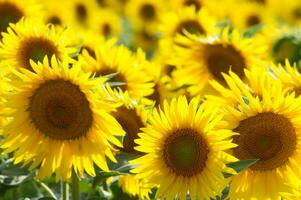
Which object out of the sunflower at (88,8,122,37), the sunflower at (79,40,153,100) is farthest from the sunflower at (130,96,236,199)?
the sunflower at (88,8,122,37)

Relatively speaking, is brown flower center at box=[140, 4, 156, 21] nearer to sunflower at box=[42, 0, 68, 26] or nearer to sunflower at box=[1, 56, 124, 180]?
sunflower at box=[42, 0, 68, 26]

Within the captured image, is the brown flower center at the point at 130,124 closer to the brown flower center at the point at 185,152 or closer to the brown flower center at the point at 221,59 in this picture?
the brown flower center at the point at 185,152

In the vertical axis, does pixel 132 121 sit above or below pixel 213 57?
below

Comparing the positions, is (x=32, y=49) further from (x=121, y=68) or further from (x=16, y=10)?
(x=16, y=10)

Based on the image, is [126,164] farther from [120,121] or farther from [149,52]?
[149,52]

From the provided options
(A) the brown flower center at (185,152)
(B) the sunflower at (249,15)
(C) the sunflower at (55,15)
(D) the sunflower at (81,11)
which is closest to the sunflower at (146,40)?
(D) the sunflower at (81,11)

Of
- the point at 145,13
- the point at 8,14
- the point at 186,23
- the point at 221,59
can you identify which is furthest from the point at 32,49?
the point at 145,13
